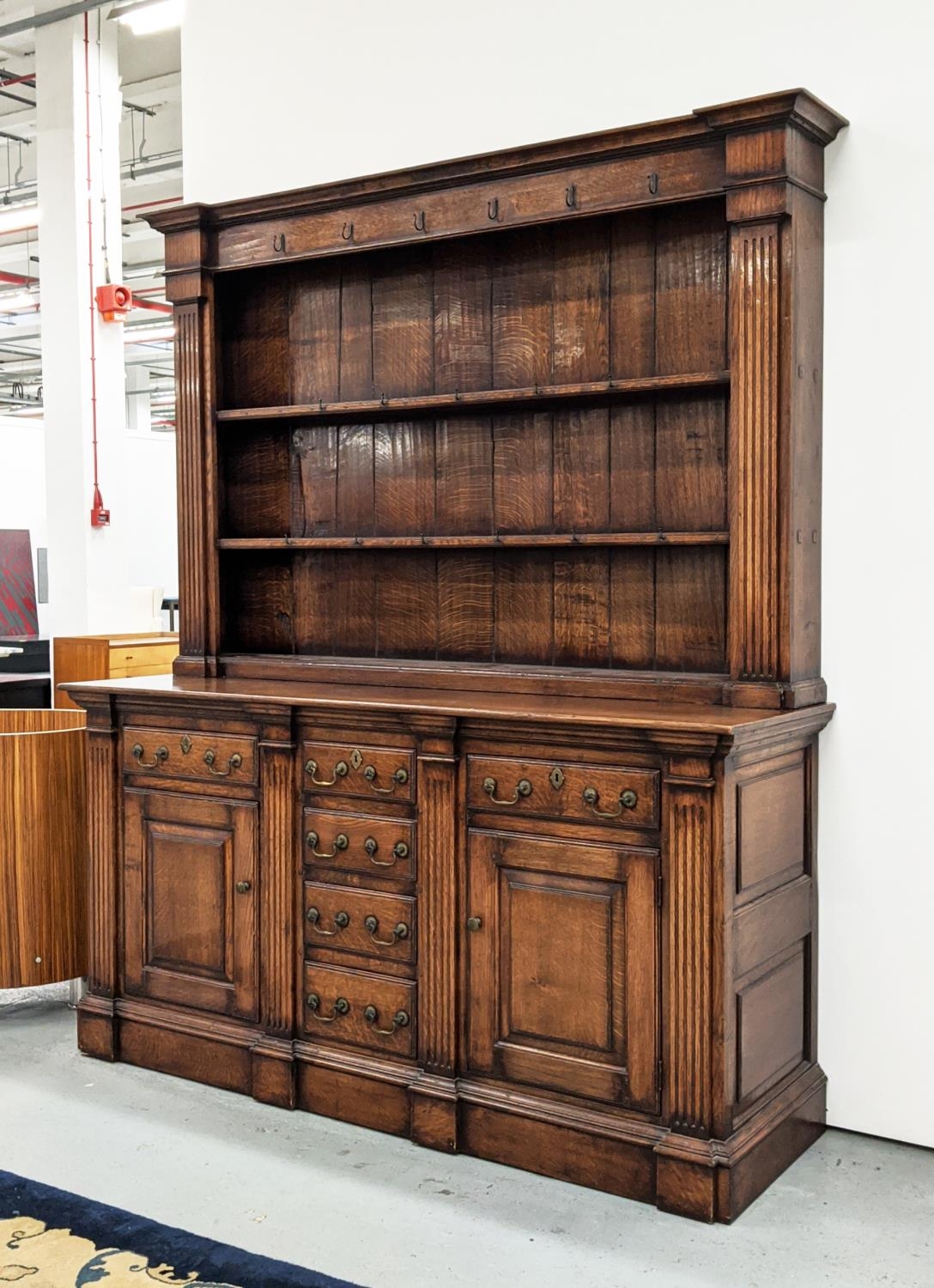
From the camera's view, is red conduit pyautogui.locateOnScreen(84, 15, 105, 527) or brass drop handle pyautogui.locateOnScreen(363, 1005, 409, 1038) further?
red conduit pyautogui.locateOnScreen(84, 15, 105, 527)

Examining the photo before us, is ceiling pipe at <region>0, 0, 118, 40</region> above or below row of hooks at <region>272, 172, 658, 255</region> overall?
above

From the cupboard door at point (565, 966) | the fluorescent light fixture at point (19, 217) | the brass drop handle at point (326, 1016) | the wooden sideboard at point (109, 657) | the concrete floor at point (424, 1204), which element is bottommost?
the concrete floor at point (424, 1204)

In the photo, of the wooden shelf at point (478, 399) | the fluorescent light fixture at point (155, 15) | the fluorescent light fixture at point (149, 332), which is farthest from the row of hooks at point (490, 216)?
the fluorescent light fixture at point (149, 332)

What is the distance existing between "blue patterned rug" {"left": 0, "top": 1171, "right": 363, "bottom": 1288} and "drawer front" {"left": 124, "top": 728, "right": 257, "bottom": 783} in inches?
43.0

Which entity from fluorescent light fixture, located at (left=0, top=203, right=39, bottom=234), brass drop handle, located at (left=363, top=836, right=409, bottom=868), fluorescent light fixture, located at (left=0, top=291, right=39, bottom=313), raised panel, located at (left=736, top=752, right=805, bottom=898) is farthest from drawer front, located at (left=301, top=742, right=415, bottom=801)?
fluorescent light fixture, located at (left=0, top=291, right=39, bottom=313)

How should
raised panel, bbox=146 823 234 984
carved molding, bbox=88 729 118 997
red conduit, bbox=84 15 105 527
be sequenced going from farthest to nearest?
red conduit, bbox=84 15 105 527 < carved molding, bbox=88 729 118 997 < raised panel, bbox=146 823 234 984

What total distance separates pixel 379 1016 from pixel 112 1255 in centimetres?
84

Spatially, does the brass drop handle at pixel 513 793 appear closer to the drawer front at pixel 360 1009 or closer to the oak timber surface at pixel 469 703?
the oak timber surface at pixel 469 703

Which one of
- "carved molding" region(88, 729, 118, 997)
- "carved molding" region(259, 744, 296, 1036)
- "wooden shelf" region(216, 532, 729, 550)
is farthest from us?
"carved molding" region(88, 729, 118, 997)

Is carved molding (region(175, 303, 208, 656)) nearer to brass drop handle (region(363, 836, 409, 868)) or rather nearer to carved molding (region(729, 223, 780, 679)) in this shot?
brass drop handle (region(363, 836, 409, 868))

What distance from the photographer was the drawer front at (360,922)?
3146 mm

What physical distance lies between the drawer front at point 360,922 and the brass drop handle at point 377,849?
0.08 m

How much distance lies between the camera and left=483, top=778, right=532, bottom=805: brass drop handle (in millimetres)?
2941

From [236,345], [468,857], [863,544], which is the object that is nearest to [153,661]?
[236,345]
